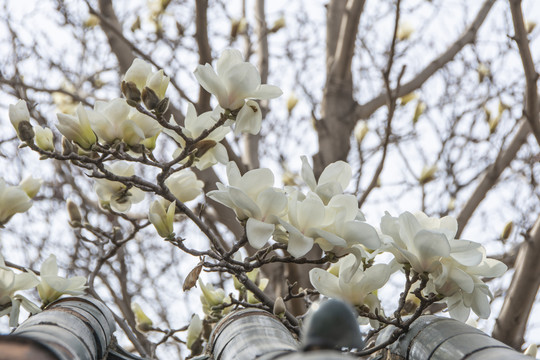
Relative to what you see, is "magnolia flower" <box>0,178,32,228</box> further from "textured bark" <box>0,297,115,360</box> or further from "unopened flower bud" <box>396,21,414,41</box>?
"unopened flower bud" <box>396,21,414,41</box>

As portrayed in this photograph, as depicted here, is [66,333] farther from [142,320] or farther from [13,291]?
[142,320]

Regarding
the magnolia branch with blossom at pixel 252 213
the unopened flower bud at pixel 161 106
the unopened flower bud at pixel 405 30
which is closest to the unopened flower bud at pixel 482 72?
the unopened flower bud at pixel 405 30

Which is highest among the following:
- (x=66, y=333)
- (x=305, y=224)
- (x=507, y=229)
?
(x=507, y=229)

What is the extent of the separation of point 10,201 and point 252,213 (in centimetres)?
55

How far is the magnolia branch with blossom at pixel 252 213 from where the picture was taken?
848 mm

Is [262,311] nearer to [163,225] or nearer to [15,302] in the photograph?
[163,225]

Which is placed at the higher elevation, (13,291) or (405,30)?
(405,30)

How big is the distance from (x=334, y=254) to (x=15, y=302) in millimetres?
576

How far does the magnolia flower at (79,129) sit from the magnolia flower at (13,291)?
0.25 m

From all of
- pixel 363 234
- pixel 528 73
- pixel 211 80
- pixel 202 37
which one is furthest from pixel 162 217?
pixel 528 73

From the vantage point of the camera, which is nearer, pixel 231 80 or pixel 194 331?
pixel 231 80

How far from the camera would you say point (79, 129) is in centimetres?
100

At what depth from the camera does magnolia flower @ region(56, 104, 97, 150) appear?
0.98 m

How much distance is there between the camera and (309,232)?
2.78 ft
